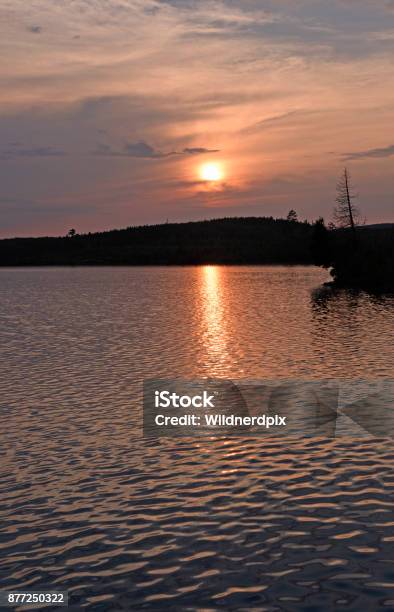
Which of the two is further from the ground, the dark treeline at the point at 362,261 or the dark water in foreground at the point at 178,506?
the dark treeline at the point at 362,261

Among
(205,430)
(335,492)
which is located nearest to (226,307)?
(205,430)

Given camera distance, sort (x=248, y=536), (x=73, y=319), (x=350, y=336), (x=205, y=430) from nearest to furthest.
A: (x=248, y=536) → (x=205, y=430) → (x=350, y=336) → (x=73, y=319)

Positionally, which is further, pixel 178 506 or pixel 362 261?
pixel 362 261

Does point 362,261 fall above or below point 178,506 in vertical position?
above

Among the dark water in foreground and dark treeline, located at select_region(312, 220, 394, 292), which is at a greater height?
dark treeline, located at select_region(312, 220, 394, 292)

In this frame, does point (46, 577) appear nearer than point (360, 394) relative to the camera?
Yes

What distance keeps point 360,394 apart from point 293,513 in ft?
45.9

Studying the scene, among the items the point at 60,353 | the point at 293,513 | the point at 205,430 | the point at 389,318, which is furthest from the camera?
the point at 389,318

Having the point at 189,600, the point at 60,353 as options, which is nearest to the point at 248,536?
the point at 189,600

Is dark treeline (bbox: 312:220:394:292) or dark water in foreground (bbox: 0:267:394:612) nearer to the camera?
dark water in foreground (bbox: 0:267:394:612)

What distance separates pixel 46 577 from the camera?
43.5 feet

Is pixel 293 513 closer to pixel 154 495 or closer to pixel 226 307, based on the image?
pixel 154 495

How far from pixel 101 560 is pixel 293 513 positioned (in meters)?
4.69

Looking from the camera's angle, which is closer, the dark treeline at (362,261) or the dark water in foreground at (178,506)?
the dark water in foreground at (178,506)
